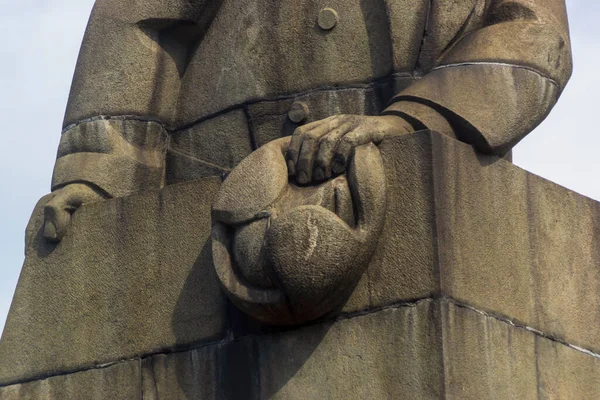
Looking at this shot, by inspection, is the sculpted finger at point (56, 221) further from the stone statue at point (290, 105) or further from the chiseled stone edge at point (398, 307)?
the chiseled stone edge at point (398, 307)

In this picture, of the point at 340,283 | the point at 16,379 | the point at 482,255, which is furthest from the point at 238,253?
the point at 16,379

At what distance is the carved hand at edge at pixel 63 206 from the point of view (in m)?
8.55

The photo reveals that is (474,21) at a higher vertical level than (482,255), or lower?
higher

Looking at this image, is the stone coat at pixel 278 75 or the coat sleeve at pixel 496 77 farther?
the stone coat at pixel 278 75

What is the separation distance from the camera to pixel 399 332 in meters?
7.14

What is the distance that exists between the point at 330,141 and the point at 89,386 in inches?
71.6

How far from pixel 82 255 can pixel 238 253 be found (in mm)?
1280

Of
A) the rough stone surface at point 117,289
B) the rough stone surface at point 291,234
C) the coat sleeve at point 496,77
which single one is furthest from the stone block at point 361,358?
the coat sleeve at point 496,77

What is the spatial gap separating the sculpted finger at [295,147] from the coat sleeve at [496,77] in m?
0.42

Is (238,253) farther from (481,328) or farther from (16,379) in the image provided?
(16,379)

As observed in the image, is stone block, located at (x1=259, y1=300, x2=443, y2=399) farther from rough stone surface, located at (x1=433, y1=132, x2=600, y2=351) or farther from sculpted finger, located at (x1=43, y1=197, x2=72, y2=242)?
sculpted finger, located at (x1=43, y1=197, x2=72, y2=242)

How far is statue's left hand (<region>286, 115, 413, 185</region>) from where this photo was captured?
7.41 m

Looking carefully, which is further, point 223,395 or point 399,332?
point 223,395

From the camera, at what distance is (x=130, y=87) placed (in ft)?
29.7
